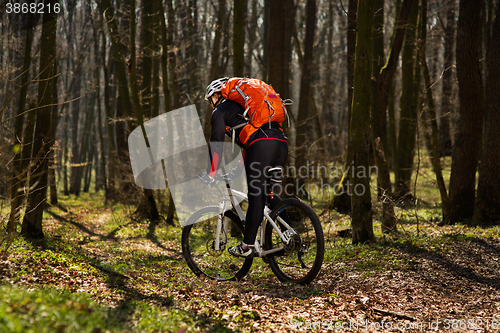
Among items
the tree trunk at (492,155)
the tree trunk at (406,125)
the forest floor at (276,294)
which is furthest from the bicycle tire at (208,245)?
the tree trunk at (406,125)

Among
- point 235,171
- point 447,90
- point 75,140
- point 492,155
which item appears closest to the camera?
point 235,171

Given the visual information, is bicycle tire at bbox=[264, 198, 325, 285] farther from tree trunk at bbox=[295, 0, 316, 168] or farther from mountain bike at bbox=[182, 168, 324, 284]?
tree trunk at bbox=[295, 0, 316, 168]

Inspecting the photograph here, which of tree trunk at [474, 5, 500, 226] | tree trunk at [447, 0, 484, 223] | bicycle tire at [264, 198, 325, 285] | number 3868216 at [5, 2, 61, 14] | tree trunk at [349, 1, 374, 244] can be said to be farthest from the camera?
tree trunk at [447, 0, 484, 223]

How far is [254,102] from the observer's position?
162 inches

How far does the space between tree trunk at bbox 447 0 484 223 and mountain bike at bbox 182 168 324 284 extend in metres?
4.46

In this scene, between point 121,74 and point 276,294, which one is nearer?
point 276,294

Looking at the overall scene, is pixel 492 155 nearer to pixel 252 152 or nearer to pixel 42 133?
pixel 252 152

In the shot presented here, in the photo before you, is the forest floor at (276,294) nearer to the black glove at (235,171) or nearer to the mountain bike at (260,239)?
the mountain bike at (260,239)

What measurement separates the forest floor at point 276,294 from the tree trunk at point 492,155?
968 millimetres

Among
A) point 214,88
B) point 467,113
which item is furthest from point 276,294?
point 467,113

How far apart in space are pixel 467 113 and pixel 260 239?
569cm

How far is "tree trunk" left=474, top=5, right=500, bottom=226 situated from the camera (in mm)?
6945

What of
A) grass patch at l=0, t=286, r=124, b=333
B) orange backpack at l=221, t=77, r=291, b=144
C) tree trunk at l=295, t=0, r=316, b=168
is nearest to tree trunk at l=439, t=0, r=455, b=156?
tree trunk at l=295, t=0, r=316, b=168

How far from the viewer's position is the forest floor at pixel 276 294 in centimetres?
269
